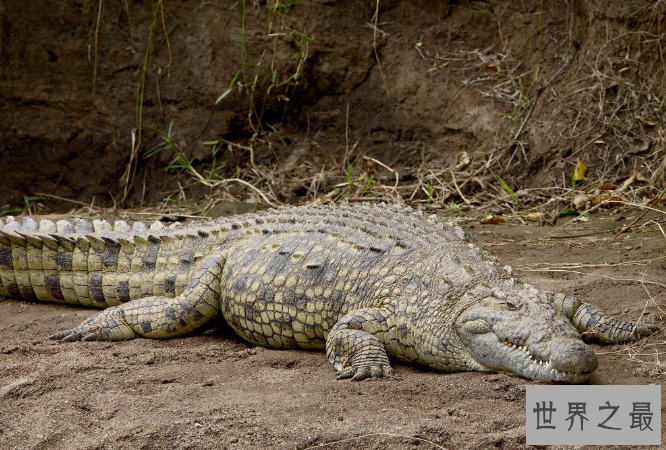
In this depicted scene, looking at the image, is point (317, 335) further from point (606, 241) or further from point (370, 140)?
point (370, 140)

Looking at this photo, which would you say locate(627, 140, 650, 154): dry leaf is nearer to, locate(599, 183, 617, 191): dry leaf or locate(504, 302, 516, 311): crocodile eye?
locate(599, 183, 617, 191): dry leaf

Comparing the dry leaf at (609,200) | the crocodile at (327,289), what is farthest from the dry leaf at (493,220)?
the crocodile at (327,289)

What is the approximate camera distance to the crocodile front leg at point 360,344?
4266 mm

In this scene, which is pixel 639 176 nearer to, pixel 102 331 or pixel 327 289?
pixel 327 289

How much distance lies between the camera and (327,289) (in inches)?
189

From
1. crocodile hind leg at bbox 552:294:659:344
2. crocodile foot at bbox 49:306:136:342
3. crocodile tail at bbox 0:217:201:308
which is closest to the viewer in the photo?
crocodile hind leg at bbox 552:294:659:344

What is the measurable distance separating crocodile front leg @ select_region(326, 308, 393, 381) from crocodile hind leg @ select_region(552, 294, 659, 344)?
940mm

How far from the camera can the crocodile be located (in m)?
4.19

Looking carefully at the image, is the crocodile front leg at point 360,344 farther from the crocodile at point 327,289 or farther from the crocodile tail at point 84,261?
the crocodile tail at point 84,261

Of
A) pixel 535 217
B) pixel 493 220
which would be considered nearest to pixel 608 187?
pixel 535 217

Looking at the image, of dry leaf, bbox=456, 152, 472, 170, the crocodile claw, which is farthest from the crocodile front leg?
dry leaf, bbox=456, 152, 472, 170

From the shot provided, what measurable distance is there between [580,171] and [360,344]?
13.6 feet

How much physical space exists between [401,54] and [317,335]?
5.18 meters

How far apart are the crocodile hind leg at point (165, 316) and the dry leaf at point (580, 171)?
3894mm
